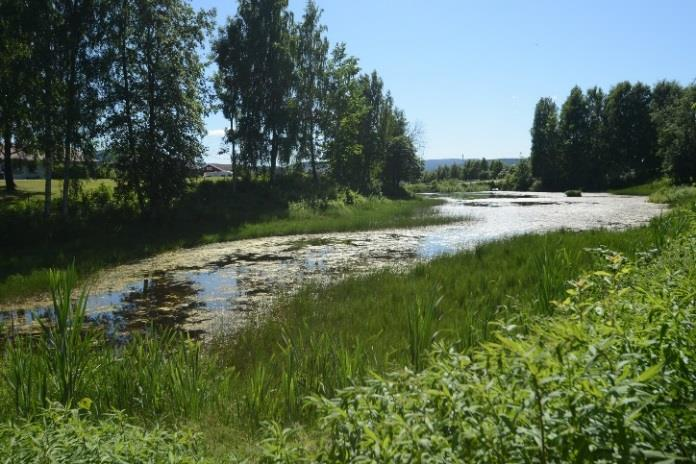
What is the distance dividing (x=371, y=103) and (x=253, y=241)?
39457 millimetres

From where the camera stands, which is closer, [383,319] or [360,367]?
[360,367]

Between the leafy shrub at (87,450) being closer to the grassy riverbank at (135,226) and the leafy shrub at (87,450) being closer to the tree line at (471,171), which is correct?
the grassy riverbank at (135,226)

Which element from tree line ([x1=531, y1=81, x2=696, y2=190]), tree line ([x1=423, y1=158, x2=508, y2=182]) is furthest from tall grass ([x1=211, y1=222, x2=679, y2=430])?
tree line ([x1=423, y1=158, x2=508, y2=182])

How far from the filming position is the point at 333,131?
3966 centimetres

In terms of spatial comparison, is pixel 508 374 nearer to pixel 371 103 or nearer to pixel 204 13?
pixel 204 13

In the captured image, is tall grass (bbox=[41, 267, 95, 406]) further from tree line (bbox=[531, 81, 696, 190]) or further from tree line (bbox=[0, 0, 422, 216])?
tree line (bbox=[531, 81, 696, 190])

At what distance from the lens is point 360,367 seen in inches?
192

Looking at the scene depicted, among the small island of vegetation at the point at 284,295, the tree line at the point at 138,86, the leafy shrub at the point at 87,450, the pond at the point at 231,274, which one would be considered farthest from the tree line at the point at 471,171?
the leafy shrub at the point at 87,450

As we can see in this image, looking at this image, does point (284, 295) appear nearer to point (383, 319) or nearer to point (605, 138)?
point (383, 319)

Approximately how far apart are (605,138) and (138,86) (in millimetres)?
66018

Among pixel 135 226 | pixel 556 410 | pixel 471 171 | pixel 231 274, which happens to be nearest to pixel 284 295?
pixel 231 274

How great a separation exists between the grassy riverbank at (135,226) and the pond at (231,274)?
1.13 m

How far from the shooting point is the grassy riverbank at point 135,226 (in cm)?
1420

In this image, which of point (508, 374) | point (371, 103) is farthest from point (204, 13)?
point (371, 103)
